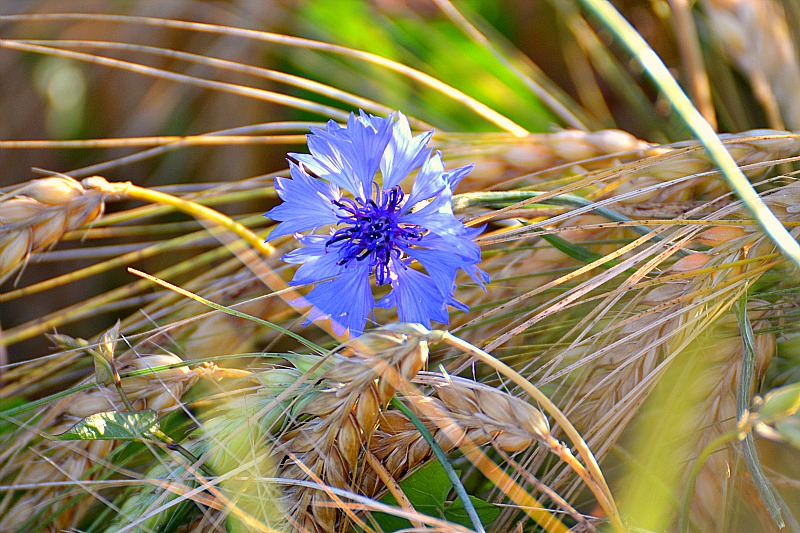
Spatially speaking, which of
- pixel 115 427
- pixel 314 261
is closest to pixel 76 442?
pixel 115 427

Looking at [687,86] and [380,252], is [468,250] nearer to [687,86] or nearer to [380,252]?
[380,252]

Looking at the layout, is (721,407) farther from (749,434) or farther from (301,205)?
(301,205)

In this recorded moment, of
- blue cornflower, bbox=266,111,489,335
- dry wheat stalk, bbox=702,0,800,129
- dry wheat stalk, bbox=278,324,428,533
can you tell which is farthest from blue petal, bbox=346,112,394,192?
dry wheat stalk, bbox=702,0,800,129

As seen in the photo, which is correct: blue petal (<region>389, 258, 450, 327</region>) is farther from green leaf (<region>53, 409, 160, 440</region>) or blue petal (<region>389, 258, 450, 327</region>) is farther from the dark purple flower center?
green leaf (<region>53, 409, 160, 440</region>)

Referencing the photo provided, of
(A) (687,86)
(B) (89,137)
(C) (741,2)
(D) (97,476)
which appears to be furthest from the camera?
(B) (89,137)

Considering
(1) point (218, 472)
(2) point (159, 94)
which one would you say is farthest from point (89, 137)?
(1) point (218, 472)

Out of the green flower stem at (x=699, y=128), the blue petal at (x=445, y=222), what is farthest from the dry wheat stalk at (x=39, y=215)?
the green flower stem at (x=699, y=128)
